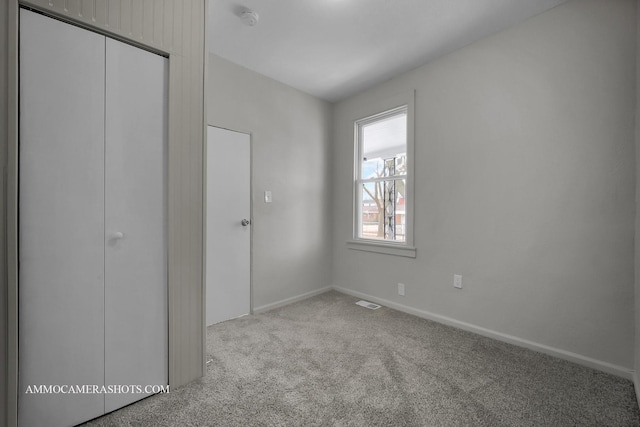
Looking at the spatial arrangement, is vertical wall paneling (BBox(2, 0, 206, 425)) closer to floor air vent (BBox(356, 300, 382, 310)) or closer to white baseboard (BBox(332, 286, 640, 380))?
floor air vent (BBox(356, 300, 382, 310))

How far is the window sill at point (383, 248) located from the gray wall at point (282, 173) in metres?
0.44

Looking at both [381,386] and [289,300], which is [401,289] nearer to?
[289,300]

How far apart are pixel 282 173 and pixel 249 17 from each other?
1.51 meters

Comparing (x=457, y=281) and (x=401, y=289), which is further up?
(x=457, y=281)

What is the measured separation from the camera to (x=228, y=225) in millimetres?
2791

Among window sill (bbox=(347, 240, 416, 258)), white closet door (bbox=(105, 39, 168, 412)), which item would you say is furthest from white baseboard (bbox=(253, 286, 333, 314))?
white closet door (bbox=(105, 39, 168, 412))

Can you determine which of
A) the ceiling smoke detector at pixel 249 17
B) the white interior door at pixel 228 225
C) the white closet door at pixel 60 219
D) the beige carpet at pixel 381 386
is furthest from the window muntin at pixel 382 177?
the white closet door at pixel 60 219

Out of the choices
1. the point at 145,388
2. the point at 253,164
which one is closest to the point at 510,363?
the point at 145,388

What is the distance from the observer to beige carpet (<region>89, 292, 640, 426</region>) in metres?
1.47

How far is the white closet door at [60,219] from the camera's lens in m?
1.27

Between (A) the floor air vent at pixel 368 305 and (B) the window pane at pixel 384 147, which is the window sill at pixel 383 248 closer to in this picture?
(A) the floor air vent at pixel 368 305

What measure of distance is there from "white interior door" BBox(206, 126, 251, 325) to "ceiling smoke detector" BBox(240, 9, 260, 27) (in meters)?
0.93

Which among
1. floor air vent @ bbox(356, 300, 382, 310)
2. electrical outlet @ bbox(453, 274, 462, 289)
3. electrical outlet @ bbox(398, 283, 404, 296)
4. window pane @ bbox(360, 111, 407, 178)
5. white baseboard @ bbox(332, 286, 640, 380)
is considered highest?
window pane @ bbox(360, 111, 407, 178)

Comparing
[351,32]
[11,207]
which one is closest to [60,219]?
[11,207]
